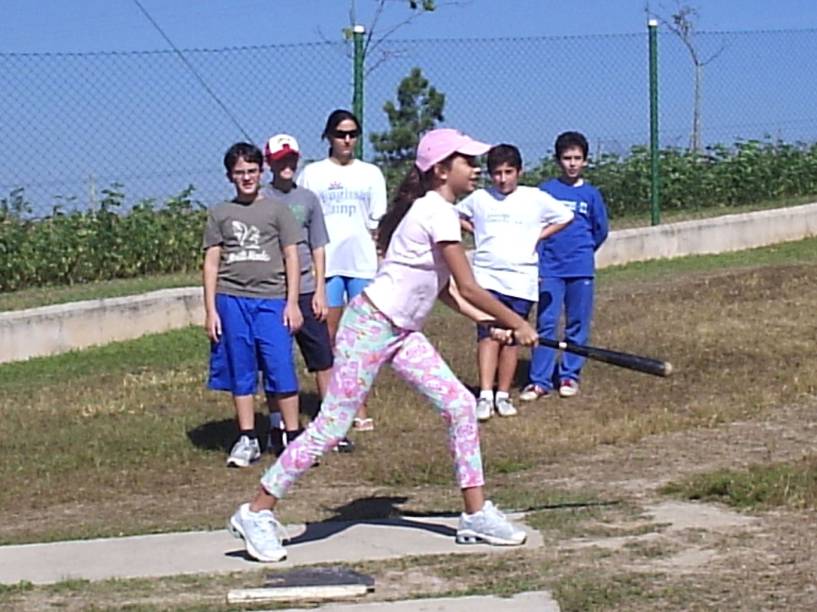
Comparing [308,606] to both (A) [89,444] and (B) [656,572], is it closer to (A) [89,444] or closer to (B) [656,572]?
(B) [656,572]

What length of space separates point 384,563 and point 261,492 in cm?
57

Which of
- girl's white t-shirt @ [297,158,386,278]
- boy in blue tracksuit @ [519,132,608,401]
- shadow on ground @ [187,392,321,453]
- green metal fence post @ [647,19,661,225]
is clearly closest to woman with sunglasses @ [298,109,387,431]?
girl's white t-shirt @ [297,158,386,278]

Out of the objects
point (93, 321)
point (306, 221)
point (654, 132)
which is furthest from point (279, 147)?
point (654, 132)

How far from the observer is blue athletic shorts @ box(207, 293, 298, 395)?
8430 mm

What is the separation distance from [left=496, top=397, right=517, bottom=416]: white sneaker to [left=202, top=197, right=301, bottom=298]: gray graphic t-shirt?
69.2 inches

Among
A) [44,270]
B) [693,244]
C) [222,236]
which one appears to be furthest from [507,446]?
[693,244]

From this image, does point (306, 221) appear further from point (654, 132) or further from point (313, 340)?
point (654, 132)

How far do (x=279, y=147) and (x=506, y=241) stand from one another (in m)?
1.53

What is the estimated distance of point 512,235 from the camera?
31.2ft

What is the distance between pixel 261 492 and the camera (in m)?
6.63

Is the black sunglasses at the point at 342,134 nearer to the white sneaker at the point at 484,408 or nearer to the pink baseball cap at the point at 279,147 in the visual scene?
the pink baseball cap at the point at 279,147

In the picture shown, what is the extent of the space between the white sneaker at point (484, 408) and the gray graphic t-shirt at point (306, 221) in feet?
4.24

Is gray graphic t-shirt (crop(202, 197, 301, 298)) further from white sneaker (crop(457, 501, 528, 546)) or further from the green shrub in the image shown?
the green shrub

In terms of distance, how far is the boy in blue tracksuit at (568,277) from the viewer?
1011 cm
